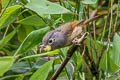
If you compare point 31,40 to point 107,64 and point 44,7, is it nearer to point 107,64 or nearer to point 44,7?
point 44,7

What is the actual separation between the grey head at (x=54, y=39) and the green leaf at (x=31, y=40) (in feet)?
0.19

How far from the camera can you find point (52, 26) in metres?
0.99

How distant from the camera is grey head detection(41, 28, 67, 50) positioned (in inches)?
35.4

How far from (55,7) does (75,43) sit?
0.44 ft

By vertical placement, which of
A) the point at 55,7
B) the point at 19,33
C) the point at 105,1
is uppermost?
the point at 55,7

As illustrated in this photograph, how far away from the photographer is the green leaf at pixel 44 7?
3.04 ft

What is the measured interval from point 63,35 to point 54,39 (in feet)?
0.14

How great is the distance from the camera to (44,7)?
0.95 meters

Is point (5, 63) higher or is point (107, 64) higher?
point (5, 63)

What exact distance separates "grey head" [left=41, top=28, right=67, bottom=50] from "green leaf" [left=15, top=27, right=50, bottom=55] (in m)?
0.06

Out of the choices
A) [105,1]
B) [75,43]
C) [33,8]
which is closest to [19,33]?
[33,8]

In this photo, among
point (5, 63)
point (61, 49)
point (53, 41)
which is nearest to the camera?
point (5, 63)

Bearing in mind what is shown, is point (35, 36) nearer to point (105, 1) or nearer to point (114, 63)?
point (114, 63)

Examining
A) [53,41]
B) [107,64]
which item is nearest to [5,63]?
[53,41]
